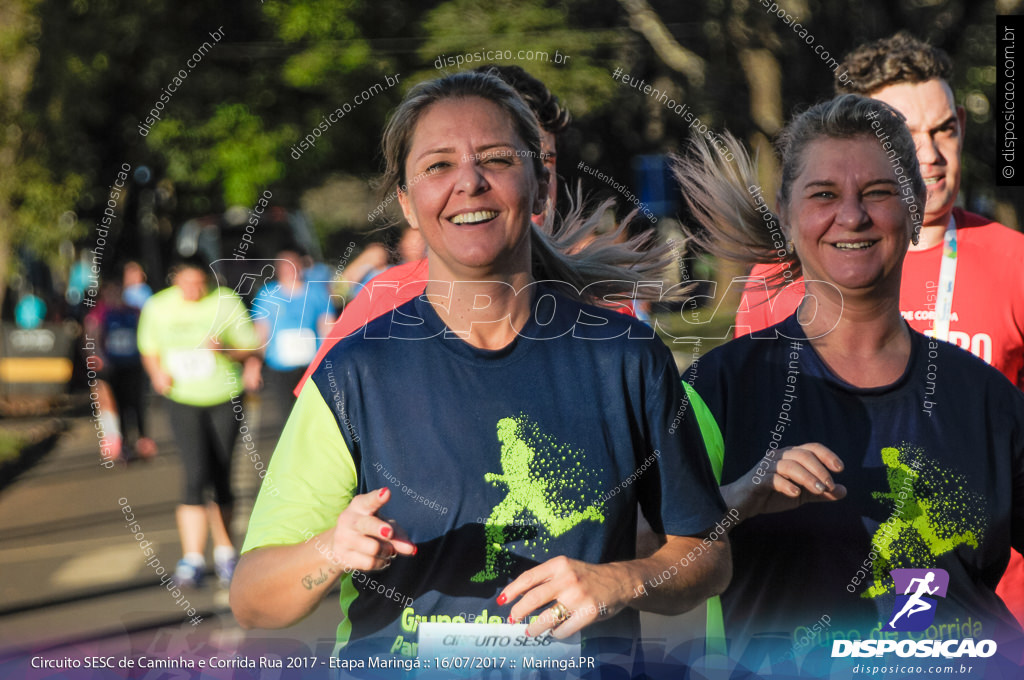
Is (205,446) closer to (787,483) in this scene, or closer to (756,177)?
(756,177)

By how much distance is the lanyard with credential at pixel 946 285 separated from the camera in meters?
2.82

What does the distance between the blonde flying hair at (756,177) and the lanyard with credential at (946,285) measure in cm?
49

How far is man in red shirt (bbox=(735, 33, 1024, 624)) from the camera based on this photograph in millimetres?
2812

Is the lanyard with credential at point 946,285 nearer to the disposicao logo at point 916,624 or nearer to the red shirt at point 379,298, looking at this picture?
the disposicao logo at point 916,624

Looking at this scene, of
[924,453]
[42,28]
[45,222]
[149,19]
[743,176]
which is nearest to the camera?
[924,453]

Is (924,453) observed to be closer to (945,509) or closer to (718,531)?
(945,509)

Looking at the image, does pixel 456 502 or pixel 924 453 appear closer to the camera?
pixel 456 502

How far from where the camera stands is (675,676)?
2336mm

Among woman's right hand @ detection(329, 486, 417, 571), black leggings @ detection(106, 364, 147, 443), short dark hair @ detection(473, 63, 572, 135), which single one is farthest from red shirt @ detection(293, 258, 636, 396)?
black leggings @ detection(106, 364, 147, 443)

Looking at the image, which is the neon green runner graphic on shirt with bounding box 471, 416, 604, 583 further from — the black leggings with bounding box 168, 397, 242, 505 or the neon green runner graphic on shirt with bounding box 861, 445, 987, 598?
the black leggings with bounding box 168, 397, 242, 505

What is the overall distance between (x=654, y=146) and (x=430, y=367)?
27.8 ft

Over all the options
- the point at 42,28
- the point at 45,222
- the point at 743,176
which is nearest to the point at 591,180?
the point at 743,176

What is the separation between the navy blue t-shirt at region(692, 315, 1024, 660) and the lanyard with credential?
0.49 metres

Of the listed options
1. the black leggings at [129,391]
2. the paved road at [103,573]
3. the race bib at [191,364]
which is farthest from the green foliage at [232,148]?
the black leggings at [129,391]
